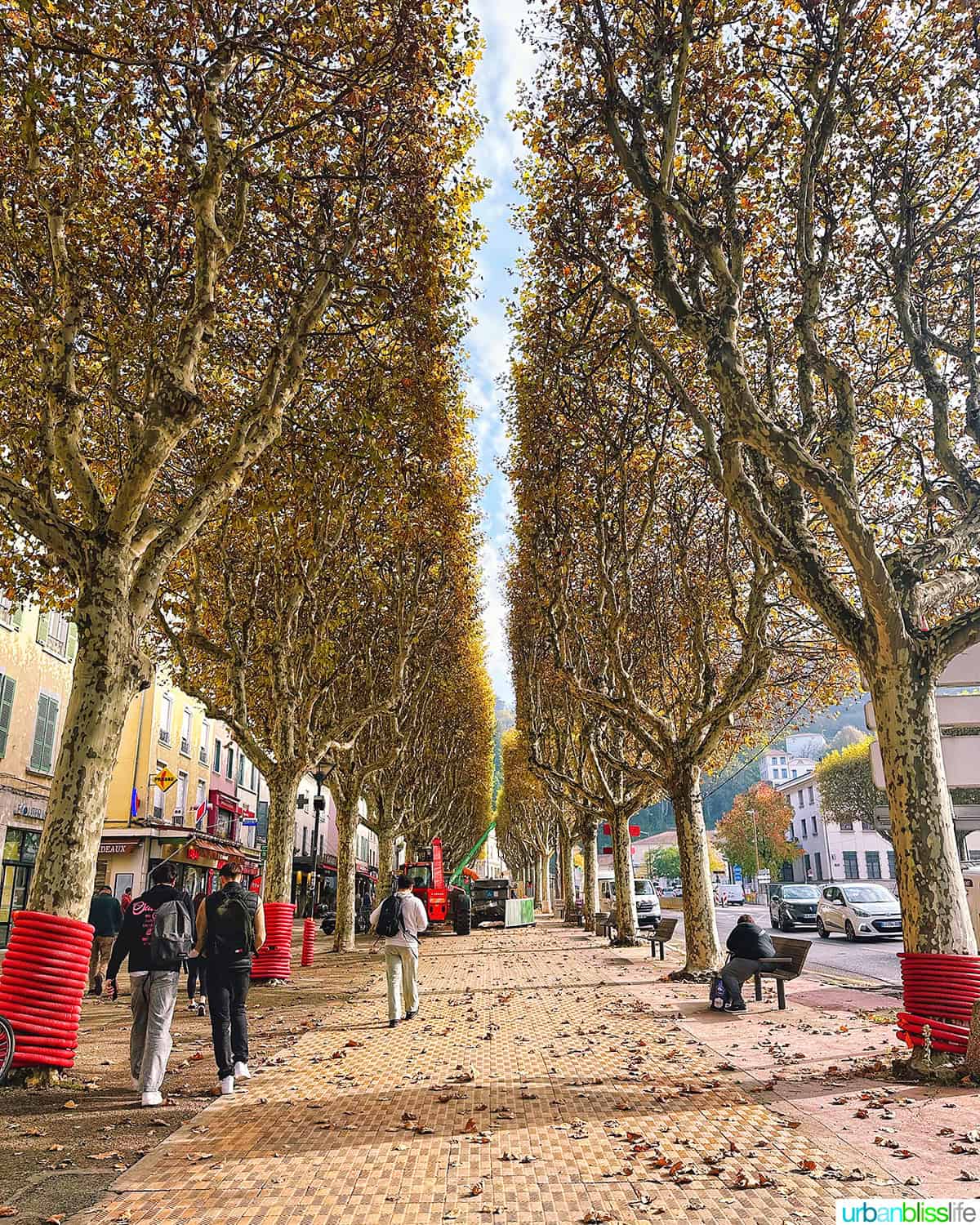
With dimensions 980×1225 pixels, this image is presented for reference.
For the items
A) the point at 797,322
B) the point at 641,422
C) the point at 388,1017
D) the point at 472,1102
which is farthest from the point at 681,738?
the point at 472,1102

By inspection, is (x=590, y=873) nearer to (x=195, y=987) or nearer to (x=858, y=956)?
(x=858, y=956)

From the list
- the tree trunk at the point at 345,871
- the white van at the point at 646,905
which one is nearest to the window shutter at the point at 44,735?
the tree trunk at the point at 345,871

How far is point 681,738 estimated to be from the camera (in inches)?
640

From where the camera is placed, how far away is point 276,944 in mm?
15789

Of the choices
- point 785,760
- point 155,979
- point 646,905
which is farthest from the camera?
point 785,760

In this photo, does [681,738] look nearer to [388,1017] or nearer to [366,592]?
[388,1017]

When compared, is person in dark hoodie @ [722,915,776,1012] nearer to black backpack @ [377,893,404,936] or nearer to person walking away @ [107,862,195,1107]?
black backpack @ [377,893,404,936]

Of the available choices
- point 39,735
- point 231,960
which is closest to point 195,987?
point 231,960

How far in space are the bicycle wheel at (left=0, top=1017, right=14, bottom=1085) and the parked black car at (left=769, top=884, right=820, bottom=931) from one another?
27.8 meters

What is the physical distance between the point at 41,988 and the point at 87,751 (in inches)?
78.7

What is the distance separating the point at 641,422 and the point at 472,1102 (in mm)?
11866

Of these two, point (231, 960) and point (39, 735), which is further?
point (39, 735)

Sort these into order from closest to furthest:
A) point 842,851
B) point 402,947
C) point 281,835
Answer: point 402,947 < point 281,835 < point 842,851

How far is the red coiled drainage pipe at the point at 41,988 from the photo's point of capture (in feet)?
23.7
